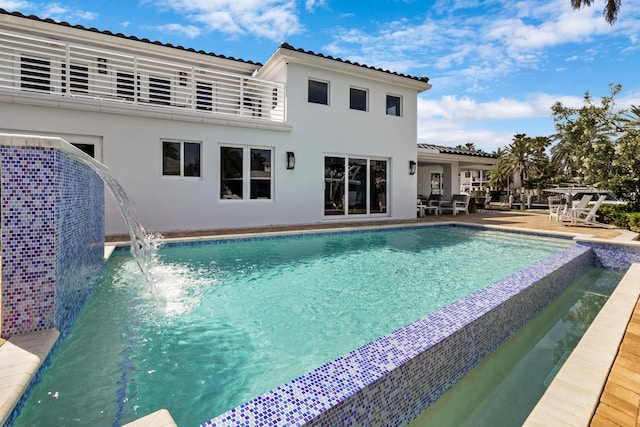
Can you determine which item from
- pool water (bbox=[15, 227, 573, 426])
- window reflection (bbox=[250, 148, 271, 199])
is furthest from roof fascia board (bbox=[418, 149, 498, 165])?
pool water (bbox=[15, 227, 573, 426])

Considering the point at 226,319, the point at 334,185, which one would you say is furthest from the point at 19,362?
the point at 334,185

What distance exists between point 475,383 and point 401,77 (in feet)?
41.8

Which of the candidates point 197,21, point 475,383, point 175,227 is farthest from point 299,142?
point 475,383

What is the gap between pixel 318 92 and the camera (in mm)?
12422

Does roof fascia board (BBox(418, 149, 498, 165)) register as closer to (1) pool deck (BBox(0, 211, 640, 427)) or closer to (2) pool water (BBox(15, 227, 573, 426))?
(2) pool water (BBox(15, 227, 573, 426))

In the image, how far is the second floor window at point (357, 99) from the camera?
13.2m

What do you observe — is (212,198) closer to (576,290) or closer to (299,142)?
(299,142)

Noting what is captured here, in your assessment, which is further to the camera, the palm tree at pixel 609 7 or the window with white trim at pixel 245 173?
the palm tree at pixel 609 7

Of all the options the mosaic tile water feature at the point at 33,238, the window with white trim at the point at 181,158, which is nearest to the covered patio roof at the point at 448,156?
the window with white trim at the point at 181,158

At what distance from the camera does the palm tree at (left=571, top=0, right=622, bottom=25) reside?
61.1 feet

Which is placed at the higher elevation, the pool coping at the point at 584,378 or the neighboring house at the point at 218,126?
the neighboring house at the point at 218,126

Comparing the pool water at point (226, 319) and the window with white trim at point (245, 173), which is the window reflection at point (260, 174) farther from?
the pool water at point (226, 319)

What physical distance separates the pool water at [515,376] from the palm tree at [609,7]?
21767mm

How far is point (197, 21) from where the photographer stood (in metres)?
13.1
